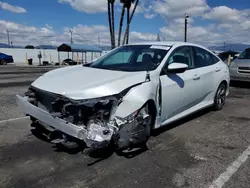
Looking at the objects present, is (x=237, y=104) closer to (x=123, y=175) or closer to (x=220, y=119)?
(x=220, y=119)

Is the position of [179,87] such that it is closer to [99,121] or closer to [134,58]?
[134,58]

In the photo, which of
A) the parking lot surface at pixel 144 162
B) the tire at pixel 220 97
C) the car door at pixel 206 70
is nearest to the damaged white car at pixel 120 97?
the car door at pixel 206 70

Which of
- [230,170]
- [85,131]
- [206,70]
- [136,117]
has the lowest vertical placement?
[230,170]

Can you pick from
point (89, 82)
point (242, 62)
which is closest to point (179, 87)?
point (89, 82)

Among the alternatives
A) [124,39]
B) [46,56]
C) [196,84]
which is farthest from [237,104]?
[46,56]

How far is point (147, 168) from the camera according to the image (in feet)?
10.7

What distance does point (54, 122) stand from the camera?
323 centimetres

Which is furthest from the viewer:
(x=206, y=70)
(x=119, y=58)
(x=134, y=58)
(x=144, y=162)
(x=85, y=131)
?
(x=206, y=70)

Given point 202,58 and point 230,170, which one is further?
point 202,58

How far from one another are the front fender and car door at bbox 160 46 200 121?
486 mm

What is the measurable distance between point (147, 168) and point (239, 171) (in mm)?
1199

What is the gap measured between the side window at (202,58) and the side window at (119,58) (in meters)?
1.43

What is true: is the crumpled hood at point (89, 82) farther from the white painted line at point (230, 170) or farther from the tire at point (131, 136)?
the white painted line at point (230, 170)

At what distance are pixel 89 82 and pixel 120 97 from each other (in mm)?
499
